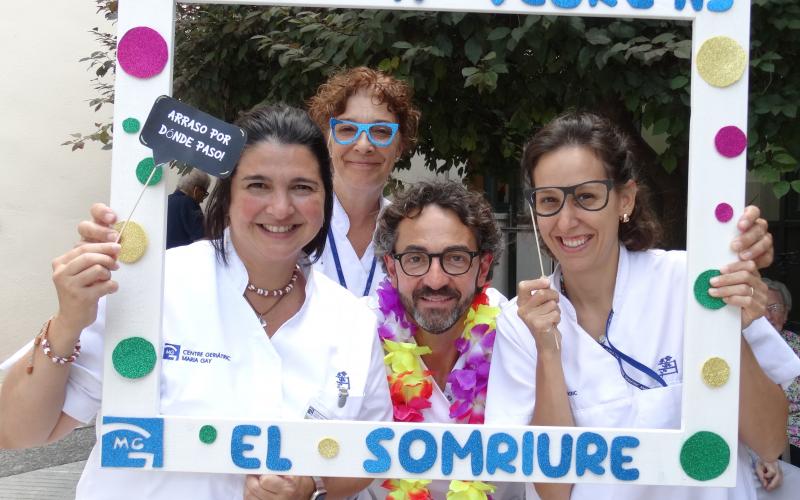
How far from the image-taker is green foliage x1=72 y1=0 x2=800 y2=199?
2617 mm

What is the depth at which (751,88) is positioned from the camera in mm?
2732

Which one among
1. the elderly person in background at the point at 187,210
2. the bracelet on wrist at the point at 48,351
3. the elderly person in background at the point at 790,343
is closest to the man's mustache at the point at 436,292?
the bracelet on wrist at the point at 48,351

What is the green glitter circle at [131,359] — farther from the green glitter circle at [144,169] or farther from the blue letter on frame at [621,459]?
the blue letter on frame at [621,459]

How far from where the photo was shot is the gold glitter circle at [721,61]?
1.58 meters

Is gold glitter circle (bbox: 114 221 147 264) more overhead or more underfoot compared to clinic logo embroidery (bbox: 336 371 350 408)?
more overhead

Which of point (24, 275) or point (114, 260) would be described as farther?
point (24, 275)

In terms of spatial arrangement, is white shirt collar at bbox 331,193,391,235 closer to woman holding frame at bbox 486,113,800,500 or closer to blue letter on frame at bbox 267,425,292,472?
woman holding frame at bbox 486,113,800,500

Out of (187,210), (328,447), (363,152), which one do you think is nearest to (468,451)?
(328,447)

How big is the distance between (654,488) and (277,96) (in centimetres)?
242

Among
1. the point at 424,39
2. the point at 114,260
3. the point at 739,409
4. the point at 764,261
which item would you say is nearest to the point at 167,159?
the point at 114,260

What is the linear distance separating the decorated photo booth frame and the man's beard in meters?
0.59

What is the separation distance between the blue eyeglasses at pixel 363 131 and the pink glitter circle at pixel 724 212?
1322mm

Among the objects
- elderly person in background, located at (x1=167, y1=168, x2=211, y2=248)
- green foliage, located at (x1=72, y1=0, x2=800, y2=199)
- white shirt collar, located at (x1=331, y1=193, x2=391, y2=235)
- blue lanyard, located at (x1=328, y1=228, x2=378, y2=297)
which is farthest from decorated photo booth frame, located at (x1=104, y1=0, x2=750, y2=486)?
elderly person in background, located at (x1=167, y1=168, x2=211, y2=248)

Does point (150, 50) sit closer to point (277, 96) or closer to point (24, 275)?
point (277, 96)
